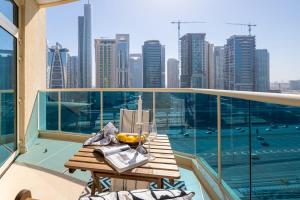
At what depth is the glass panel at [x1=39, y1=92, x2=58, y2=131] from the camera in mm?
5859

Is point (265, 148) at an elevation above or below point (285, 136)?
below

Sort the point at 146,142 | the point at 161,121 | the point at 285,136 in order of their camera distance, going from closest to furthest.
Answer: the point at 285,136, the point at 146,142, the point at 161,121

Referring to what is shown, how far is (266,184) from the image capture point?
1.89 meters

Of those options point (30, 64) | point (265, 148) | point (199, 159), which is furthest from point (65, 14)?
point (265, 148)

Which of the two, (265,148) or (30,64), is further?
(30,64)

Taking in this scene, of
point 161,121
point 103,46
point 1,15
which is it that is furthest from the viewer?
point 103,46

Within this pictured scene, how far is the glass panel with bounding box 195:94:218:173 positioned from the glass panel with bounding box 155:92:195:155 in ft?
0.57

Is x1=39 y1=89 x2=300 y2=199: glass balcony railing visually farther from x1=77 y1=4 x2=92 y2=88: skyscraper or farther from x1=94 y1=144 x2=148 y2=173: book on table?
x1=77 y1=4 x2=92 y2=88: skyscraper

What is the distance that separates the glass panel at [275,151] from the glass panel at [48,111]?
506cm

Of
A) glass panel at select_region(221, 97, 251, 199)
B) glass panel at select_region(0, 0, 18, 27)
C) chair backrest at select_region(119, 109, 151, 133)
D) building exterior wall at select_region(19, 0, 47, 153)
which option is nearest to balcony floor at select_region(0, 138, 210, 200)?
glass panel at select_region(221, 97, 251, 199)

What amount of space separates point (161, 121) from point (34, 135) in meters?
3.13

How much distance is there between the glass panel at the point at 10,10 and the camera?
12.1 ft

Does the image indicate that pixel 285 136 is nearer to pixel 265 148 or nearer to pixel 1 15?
pixel 265 148

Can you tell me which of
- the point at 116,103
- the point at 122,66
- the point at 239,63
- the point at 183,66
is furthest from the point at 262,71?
the point at 116,103
